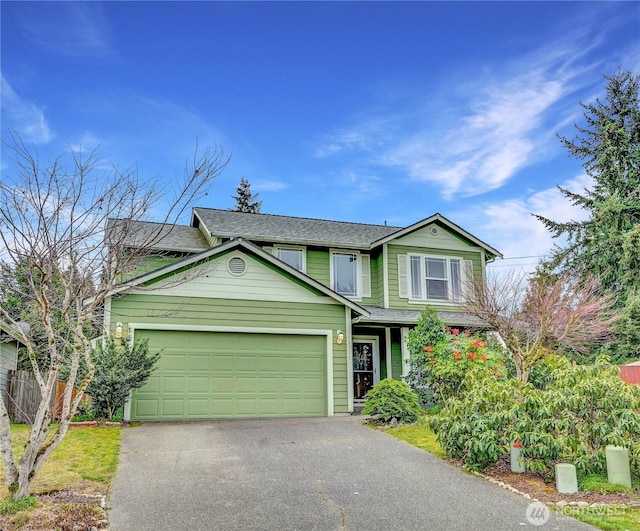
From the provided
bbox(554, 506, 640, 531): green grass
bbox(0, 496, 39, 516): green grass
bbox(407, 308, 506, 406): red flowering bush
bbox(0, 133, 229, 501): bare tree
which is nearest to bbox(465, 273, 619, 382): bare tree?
bbox(407, 308, 506, 406): red flowering bush

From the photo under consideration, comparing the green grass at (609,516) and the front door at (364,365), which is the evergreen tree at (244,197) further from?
the green grass at (609,516)

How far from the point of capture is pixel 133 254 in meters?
6.52

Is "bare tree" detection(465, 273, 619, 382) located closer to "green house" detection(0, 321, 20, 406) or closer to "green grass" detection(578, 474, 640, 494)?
"green grass" detection(578, 474, 640, 494)

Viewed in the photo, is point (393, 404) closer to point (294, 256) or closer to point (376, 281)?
point (376, 281)

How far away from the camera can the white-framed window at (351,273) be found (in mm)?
17562

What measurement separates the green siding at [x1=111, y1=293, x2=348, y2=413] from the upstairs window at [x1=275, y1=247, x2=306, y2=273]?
3282 mm

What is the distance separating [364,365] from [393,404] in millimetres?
5357

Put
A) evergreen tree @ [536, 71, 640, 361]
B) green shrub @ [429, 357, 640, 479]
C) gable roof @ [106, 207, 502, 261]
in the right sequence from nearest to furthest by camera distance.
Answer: green shrub @ [429, 357, 640, 479] → gable roof @ [106, 207, 502, 261] → evergreen tree @ [536, 71, 640, 361]

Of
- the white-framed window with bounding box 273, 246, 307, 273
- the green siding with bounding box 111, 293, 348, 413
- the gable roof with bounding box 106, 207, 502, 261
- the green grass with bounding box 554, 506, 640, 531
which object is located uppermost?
the gable roof with bounding box 106, 207, 502, 261

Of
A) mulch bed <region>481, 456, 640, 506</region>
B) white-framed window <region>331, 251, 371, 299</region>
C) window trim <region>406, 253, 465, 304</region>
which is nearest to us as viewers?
mulch bed <region>481, 456, 640, 506</region>

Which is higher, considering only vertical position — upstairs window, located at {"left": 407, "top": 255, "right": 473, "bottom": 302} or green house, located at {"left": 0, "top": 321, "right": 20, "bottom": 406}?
upstairs window, located at {"left": 407, "top": 255, "right": 473, "bottom": 302}

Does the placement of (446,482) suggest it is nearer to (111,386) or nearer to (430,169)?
(111,386)

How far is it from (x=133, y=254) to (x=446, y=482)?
5.21 meters

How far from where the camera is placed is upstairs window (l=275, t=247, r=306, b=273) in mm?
17172
